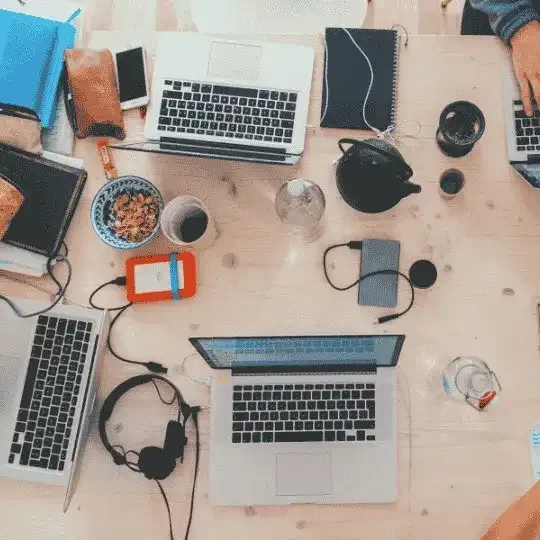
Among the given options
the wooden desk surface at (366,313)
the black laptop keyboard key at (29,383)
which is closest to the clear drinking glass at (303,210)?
the wooden desk surface at (366,313)

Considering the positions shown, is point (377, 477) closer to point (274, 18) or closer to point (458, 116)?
point (458, 116)

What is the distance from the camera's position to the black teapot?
3.36ft

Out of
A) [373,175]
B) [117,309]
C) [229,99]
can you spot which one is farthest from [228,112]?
[117,309]

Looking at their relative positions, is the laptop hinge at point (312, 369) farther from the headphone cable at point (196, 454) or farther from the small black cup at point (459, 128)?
the small black cup at point (459, 128)

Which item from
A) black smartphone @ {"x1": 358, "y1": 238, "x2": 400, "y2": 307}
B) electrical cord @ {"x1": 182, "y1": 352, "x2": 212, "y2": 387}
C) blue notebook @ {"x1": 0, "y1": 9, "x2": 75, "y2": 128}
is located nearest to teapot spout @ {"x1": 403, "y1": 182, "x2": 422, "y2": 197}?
black smartphone @ {"x1": 358, "y1": 238, "x2": 400, "y2": 307}

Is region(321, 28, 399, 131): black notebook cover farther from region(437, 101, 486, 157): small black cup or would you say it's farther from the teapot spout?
the teapot spout

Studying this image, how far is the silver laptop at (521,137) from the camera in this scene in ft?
3.88

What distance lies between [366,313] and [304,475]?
33 cm

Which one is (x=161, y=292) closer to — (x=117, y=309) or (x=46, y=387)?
(x=117, y=309)

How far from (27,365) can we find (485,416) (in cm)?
87

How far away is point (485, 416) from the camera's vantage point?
1139 millimetres

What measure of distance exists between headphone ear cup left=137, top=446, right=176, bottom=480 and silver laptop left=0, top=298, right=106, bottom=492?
0.13 metres

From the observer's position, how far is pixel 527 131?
1193 mm

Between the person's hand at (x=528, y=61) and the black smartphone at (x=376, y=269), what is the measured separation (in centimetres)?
39
